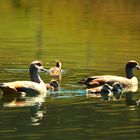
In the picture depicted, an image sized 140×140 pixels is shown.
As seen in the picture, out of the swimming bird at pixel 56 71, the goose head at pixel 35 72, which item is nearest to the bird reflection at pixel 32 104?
the goose head at pixel 35 72

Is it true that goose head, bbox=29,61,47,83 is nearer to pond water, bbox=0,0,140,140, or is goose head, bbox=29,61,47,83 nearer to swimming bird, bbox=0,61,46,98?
swimming bird, bbox=0,61,46,98

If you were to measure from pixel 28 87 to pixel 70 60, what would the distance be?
7.92m

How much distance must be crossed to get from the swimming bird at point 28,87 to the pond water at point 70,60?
1.98 feet

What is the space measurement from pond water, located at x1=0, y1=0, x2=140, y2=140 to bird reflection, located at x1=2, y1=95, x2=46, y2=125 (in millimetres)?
25

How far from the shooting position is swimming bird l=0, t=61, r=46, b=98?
24038mm

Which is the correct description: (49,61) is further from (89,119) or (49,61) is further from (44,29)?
(44,29)

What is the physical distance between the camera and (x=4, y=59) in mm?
32344

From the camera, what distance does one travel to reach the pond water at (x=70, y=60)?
19891 millimetres

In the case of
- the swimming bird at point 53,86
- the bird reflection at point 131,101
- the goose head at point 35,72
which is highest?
the goose head at point 35,72

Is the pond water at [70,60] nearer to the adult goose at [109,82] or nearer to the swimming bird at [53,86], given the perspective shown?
the swimming bird at [53,86]

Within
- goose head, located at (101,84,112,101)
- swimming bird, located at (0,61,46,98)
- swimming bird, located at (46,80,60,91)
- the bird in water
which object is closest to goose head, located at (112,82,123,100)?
the bird in water

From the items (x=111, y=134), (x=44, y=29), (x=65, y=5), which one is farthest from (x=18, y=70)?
(x=65, y=5)

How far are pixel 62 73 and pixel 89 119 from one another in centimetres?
855

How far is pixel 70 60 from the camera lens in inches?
1286
